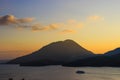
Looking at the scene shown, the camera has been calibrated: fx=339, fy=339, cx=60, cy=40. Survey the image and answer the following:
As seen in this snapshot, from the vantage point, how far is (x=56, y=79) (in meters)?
154

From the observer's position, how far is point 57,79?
153375 mm

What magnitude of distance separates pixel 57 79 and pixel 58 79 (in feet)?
2.89

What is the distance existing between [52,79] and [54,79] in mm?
949

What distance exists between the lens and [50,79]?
154m

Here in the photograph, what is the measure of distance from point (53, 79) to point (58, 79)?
2667 millimetres

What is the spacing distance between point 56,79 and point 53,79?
1.39 meters

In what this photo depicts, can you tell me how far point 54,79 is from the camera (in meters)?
154

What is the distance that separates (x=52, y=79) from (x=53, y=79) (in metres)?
0.52

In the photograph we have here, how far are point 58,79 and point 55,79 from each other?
195cm

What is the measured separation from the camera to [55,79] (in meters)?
154

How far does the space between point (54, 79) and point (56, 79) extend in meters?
0.95

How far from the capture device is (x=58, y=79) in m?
153
